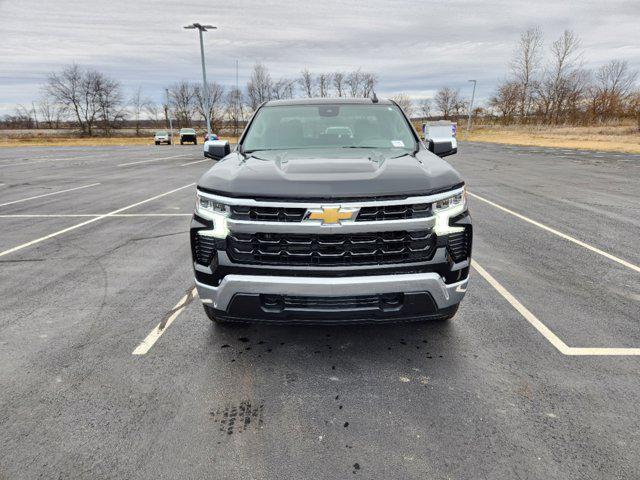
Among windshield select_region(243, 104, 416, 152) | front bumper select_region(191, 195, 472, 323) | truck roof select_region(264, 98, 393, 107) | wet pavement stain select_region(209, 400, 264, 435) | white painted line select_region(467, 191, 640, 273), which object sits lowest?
wet pavement stain select_region(209, 400, 264, 435)

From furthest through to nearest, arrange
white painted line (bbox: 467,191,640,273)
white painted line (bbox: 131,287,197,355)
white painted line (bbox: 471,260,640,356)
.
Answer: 1. white painted line (bbox: 467,191,640,273)
2. white painted line (bbox: 131,287,197,355)
3. white painted line (bbox: 471,260,640,356)

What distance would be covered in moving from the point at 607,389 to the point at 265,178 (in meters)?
2.67

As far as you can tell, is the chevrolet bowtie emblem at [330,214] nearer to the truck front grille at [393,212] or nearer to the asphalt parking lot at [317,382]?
the truck front grille at [393,212]

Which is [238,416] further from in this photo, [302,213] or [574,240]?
[574,240]

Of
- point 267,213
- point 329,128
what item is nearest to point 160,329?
point 267,213

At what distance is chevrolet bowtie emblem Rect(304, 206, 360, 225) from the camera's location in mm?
2662

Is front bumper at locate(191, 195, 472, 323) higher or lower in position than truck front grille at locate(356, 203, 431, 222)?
lower

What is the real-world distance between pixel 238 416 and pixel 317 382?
59 cm

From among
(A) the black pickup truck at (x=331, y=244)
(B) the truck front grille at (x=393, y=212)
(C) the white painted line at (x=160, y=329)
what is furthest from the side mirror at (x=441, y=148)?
(C) the white painted line at (x=160, y=329)

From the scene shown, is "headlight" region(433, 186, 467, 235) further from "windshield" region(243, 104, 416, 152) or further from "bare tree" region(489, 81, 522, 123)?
"bare tree" region(489, 81, 522, 123)

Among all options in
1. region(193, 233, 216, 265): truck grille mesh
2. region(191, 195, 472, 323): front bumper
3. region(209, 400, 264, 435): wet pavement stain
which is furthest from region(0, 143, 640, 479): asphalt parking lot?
region(193, 233, 216, 265): truck grille mesh

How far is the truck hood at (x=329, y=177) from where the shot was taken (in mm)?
2689

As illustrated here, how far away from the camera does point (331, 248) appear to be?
273 centimetres

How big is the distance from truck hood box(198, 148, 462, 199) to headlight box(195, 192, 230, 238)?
0.30ft
